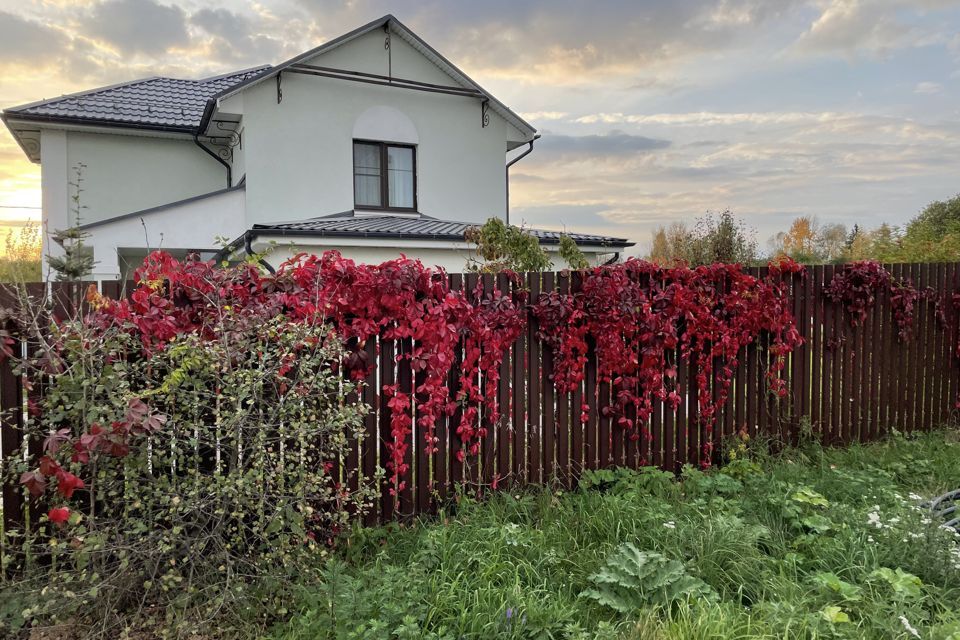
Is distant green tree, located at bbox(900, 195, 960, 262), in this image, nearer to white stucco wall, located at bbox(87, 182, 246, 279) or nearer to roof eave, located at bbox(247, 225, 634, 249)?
roof eave, located at bbox(247, 225, 634, 249)

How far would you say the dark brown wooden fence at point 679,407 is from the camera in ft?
12.6

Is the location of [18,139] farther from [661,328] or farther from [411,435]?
[661,328]

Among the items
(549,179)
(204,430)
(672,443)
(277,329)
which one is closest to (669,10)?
(549,179)

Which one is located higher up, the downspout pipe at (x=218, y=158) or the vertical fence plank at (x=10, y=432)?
the downspout pipe at (x=218, y=158)

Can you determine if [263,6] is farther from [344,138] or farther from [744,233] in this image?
[744,233]

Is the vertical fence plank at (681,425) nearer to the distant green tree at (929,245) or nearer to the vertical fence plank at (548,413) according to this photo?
the vertical fence plank at (548,413)

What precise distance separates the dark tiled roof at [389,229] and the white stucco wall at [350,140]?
67cm

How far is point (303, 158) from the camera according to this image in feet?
40.5

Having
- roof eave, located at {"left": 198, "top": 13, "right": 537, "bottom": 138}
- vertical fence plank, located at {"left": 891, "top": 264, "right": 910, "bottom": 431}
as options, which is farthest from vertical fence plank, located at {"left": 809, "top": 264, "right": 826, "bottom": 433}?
roof eave, located at {"left": 198, "top": 13, "right": 537, "bottom": 138}

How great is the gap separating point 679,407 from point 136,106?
15.0 m

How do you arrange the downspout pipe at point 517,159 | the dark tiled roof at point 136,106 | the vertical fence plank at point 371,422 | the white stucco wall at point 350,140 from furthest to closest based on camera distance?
the downspout pipe at point 517,159 → the dark tiled roof at point 136,106 → the white stucco wall at point 350,140 → the vertical fence plank at point 371,422

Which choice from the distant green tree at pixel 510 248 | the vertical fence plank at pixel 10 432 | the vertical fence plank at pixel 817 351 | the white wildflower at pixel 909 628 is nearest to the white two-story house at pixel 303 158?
the distant green tree at pixel 510 248

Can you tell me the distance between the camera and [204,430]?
9.57 ft

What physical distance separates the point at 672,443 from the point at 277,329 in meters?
3.44
